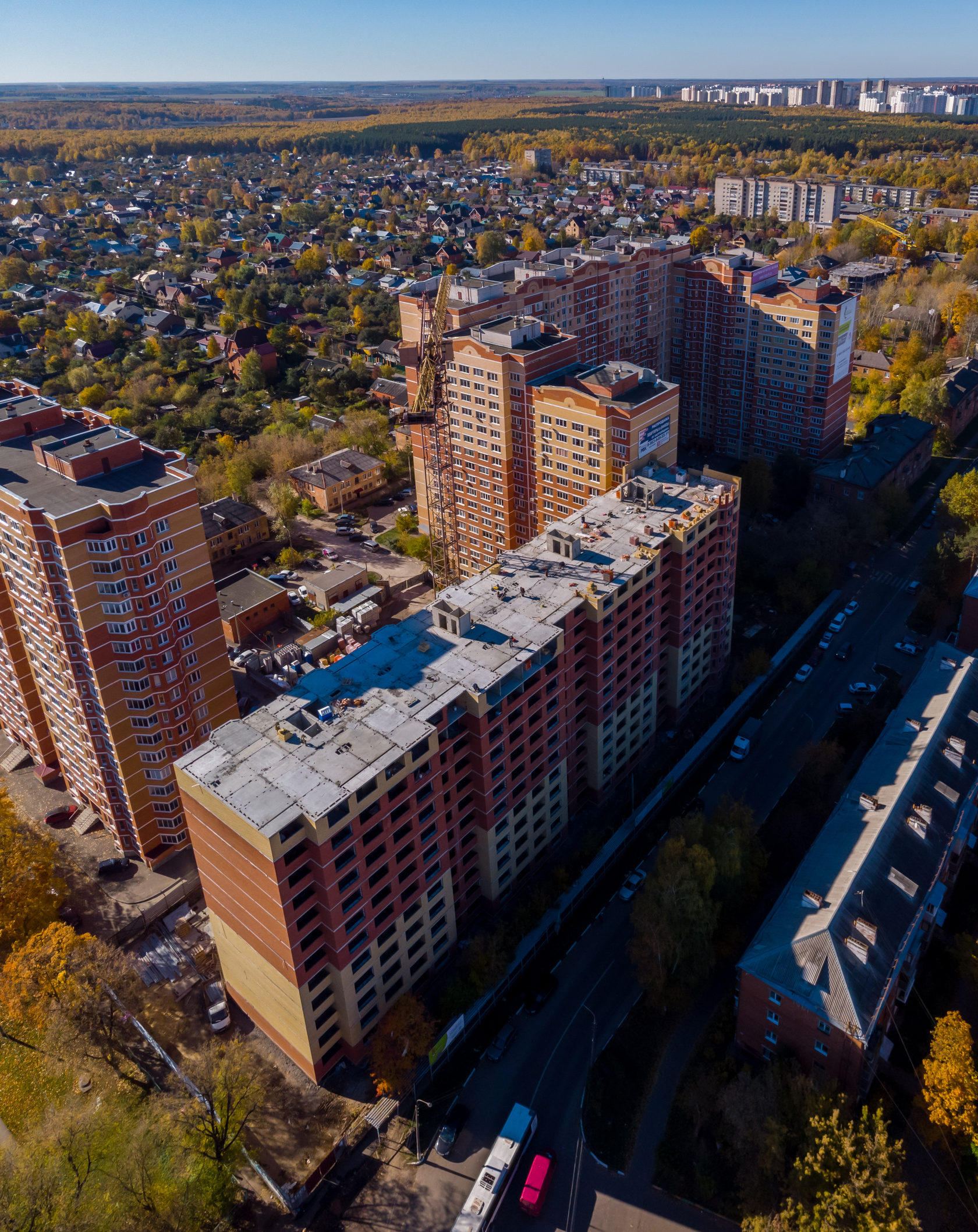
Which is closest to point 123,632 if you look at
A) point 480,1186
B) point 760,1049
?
point 480,1186

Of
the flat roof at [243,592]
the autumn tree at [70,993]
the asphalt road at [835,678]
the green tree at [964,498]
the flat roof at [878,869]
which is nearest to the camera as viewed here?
the flat roof at [878,869]

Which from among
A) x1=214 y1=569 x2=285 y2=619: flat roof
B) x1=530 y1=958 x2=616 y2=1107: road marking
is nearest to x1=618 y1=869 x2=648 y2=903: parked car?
x1=530 y1=958 x2=616 y2=1107: road marking

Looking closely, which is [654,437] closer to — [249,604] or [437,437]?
[437,437]

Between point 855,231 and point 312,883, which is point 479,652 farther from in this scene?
point 855,231

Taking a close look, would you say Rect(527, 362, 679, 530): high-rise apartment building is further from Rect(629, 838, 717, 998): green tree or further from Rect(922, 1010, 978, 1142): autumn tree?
Rect(922, 1010, 978, 1142): autumn tree

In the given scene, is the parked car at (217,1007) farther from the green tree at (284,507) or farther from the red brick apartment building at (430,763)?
the green tree at (284,507)

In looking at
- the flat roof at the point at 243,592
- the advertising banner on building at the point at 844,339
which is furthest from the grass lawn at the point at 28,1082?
the advertising banner on building at the point at 844,339
